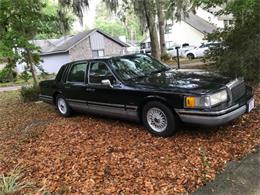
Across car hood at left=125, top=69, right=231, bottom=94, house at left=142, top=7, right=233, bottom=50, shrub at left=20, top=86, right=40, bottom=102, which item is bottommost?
shrub at left=20, top=86, right=40, bottom=102

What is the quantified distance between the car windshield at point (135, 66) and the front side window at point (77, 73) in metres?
0.87

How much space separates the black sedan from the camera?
449 centimetres

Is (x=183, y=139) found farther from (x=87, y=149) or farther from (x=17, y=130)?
(x=17, y=130)

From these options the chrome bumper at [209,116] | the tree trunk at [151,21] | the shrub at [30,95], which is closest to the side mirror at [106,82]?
the chrome bumper at [209,116]

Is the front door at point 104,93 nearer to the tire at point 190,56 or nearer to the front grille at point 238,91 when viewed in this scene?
the front grille at point 238,91

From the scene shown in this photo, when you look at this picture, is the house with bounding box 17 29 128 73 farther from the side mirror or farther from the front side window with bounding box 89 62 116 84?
the side mirror

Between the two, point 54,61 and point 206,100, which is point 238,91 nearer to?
point 206,100

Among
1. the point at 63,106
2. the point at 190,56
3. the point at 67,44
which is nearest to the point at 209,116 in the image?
the point at 63,106

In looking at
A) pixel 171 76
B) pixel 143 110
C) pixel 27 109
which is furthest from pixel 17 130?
pixel 171 76

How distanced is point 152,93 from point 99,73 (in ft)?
5.05

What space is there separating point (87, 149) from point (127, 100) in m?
1.14

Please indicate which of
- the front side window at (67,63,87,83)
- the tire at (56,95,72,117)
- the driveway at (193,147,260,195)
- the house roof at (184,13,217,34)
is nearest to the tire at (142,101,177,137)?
the driveway at (193,147,260,195)

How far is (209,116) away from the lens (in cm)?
440

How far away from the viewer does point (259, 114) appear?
5730 mm
